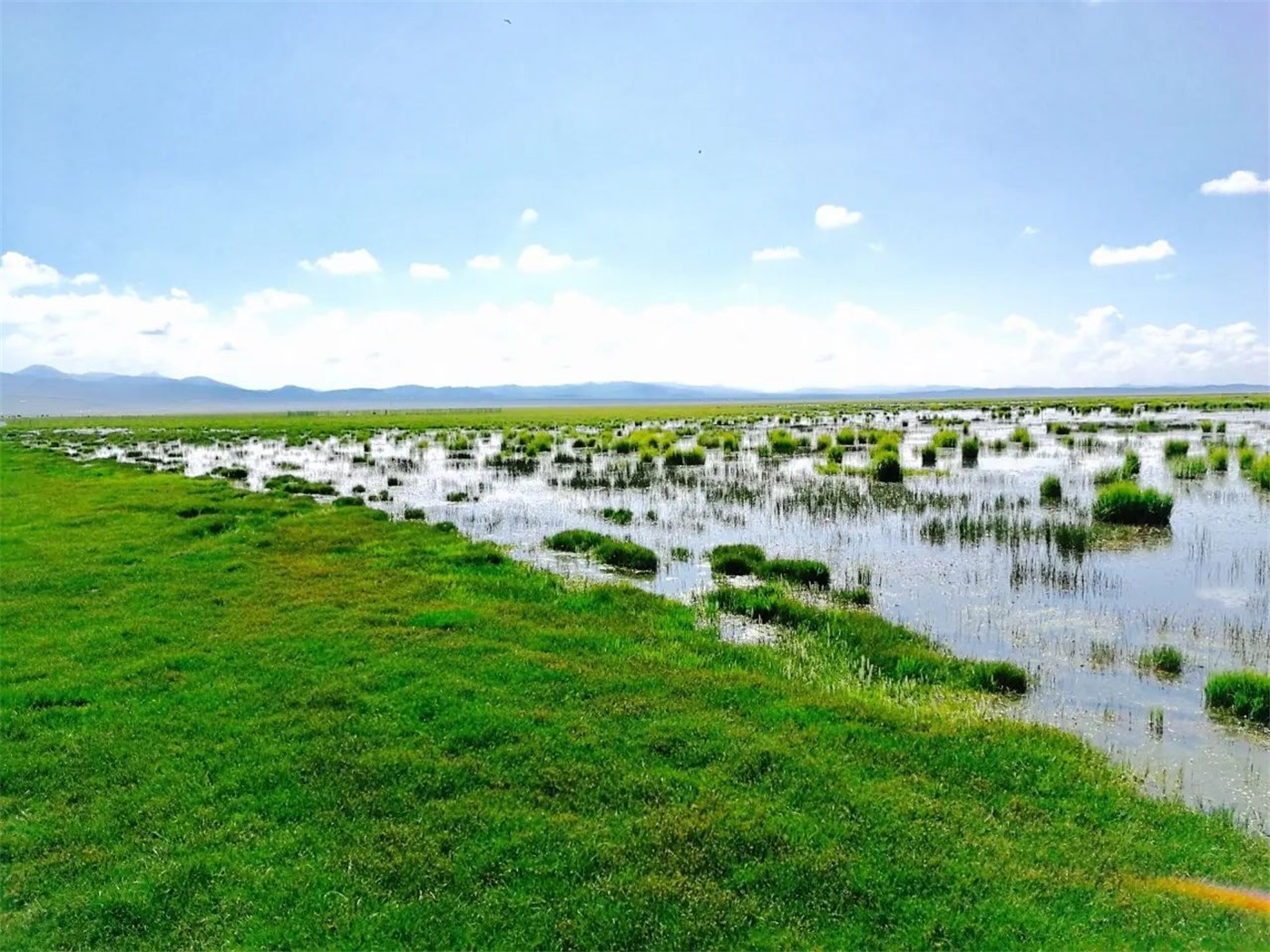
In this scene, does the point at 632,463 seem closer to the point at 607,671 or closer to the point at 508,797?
the point at 607,671

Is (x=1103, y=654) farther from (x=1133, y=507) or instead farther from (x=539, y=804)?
(x=1133, y=507)

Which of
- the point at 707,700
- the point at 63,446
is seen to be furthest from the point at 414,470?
the point at 63,446

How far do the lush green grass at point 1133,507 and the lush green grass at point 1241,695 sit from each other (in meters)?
13.0

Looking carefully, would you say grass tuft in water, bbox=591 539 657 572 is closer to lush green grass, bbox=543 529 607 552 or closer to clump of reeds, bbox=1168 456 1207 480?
lush green grass, bbox=543 529 607 552

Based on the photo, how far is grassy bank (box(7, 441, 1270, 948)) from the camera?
520 cm

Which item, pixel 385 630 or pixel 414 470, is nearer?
pixel 385 630

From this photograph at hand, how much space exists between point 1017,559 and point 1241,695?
8169 millimetres

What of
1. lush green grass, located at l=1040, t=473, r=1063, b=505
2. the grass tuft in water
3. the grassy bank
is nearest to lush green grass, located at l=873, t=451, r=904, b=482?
lush green grass, located at l=1040, t=473, r=1063, b=505

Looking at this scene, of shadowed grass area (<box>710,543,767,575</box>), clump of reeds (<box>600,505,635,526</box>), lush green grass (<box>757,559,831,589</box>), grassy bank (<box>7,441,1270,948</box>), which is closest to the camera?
grassy bank (<box>7,441,1270,948</box>)

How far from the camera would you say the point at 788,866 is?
18.5 feet

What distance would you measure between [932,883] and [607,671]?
5051 millimetres

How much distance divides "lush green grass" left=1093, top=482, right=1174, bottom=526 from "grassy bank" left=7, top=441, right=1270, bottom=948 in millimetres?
15148

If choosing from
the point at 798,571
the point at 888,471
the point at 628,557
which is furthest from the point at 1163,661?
the point at 888,471

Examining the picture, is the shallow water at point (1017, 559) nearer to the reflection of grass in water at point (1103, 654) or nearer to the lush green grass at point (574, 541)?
the reflection of grass in water at point (1103, 654)
